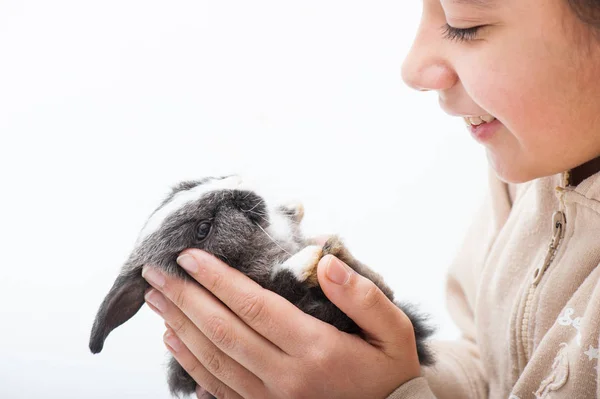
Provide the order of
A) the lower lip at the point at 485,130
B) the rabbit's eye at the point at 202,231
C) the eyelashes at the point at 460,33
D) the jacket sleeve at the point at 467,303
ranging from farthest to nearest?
the jacket sleeve at the point at 467,303 < the rabbit's eye at the point at 202,231 < the lower lip at the point at 485,130 < the eyelashes at the point at 460,33

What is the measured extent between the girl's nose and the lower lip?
0.35ft

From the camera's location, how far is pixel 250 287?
1225mm

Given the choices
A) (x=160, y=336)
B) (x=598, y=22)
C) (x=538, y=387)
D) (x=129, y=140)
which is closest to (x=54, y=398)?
(x=160, y=336)

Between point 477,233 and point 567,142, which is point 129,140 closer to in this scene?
point 477,233

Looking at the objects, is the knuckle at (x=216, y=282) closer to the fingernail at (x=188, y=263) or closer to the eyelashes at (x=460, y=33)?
the fingernail at (x=188, y=263)

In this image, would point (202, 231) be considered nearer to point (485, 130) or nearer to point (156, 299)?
point (156, 299)

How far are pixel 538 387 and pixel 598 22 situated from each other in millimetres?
701

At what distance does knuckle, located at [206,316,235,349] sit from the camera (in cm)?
123

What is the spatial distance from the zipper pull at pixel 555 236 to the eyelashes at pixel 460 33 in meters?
0.42

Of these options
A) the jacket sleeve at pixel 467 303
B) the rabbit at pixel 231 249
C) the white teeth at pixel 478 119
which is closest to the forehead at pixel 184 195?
the rabbit at pixel 231 249

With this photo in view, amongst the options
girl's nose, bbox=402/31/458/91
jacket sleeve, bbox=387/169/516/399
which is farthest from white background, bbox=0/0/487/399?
girl's nose, bbox=402/31/458/91

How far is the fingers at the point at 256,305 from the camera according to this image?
1205mm

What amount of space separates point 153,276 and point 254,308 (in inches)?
9.1

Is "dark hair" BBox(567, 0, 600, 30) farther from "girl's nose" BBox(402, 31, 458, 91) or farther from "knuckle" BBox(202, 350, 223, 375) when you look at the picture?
"knuckle" BBox(202, 350, 223, 375)
